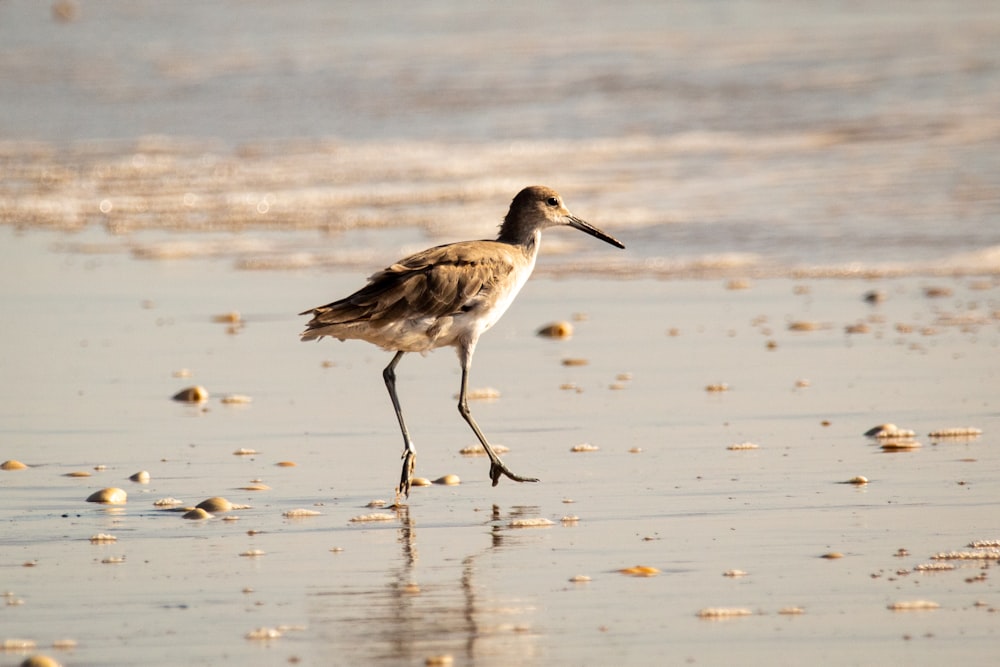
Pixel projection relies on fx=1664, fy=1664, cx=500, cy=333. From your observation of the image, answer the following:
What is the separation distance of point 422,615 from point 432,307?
2311 millimetres

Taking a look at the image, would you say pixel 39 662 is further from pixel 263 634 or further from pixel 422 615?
pixel 422 615

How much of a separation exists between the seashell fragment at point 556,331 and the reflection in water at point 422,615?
13.4 feet

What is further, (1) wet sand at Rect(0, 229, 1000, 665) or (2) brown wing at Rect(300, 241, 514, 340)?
(2) brown wing at Rect(300, 241, 514, 340)

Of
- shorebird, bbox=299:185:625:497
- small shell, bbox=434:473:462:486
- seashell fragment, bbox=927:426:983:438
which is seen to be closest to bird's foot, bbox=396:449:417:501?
shorebird, bbox=299:185:625:497

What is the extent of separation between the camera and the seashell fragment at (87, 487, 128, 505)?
6363mm

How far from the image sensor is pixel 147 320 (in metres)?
10.3

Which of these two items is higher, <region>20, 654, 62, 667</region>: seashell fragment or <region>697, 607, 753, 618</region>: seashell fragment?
<region>697, 607, 753, 618</region>: seashell fragment

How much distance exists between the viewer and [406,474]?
21.5ft

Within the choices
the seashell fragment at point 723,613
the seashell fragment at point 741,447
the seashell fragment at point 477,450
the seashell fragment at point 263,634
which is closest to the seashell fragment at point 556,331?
the seashell fragment at point 477,450

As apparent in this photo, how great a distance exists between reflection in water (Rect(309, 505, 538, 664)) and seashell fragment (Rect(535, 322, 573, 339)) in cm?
408

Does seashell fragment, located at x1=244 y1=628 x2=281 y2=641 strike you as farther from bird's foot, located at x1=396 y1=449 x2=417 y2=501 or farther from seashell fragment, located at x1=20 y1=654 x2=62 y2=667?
bird's foot, located at x1=396 y1=449 x2=417 y2=501

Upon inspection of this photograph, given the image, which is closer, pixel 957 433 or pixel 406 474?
pixel 406 474

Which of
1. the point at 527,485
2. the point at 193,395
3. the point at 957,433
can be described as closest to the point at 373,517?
the point at 527,485

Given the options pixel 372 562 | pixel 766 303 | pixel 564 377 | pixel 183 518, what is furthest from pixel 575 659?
pixel 766 303
